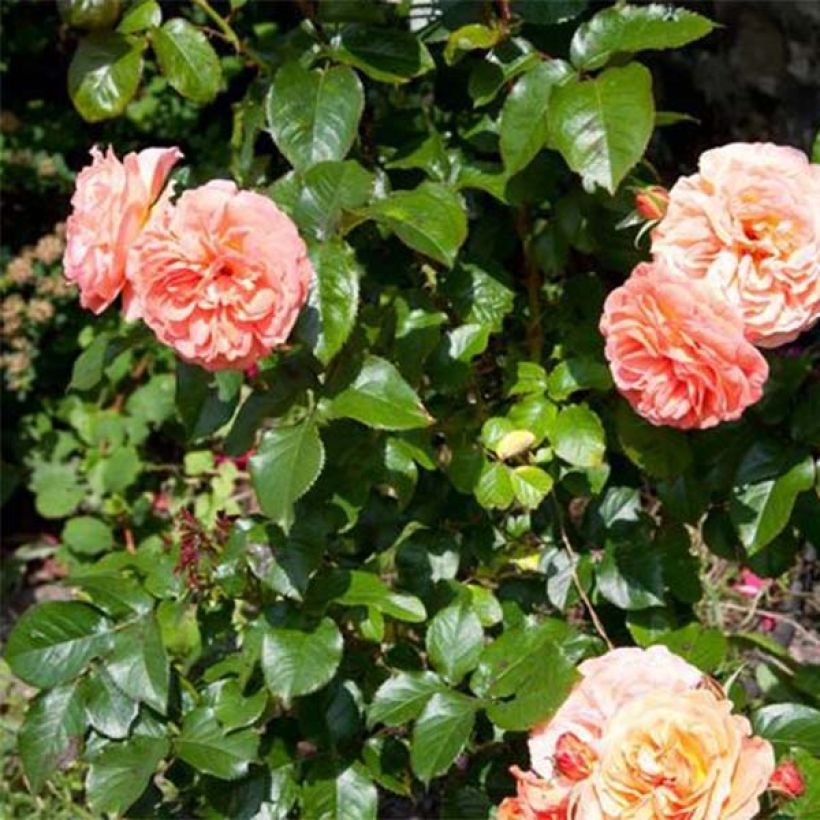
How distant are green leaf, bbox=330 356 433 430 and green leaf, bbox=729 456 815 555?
409 millimetres

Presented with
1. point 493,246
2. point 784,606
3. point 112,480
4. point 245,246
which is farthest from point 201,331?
point 112,480

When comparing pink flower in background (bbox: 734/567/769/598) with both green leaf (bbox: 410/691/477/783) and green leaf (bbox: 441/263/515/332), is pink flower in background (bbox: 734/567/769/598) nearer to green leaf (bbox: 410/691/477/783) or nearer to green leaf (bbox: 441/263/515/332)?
green leaf (bbox: 441/263/515/332)

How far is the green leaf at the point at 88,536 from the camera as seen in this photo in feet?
11.0

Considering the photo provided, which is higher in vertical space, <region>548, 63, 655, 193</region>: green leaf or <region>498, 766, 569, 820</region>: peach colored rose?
<region>548, 63, 655, 193</region>: green leaf

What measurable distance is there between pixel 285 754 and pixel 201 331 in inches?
25.4

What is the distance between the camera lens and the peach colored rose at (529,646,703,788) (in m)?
1.56

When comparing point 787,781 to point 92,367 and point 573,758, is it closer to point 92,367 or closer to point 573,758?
point 573,758

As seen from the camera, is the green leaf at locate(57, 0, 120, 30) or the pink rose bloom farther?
the green leaf at locate(57, 0, 120, 30)

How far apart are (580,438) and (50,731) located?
69 cm

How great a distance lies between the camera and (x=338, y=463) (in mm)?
1844

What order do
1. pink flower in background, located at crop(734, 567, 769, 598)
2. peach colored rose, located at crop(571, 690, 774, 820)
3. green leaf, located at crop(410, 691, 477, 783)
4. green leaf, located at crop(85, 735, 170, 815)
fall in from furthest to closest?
pink flower in background, located at crop(734, 567, 769, 598), green leaf, located at crop(85, 735, 170, 815), green leaf, located at crop(410, 691, 477, 783), peach colored rose, located at crop(571, 690, 774, 820)

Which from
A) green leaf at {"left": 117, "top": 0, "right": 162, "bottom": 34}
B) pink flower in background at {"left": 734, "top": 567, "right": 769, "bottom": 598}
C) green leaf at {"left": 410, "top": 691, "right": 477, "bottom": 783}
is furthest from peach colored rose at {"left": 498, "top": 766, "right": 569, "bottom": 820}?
pink flower in background at {"left": 734, "top": 567, "right": 769, "bottom": 598}

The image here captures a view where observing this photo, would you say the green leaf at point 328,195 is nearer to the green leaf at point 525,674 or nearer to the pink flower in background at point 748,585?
the green leaf at point 525,674

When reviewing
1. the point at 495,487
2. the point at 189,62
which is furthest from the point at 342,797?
the point at 189,62
